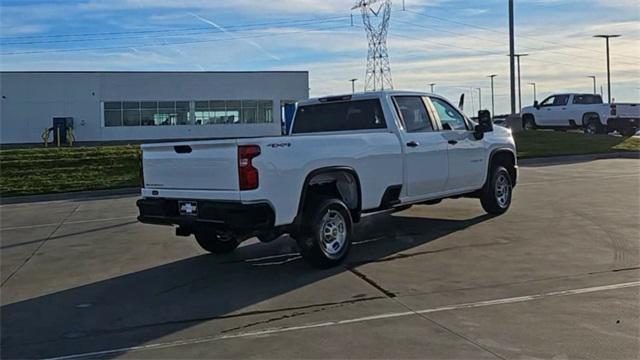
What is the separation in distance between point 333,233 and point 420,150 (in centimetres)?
210

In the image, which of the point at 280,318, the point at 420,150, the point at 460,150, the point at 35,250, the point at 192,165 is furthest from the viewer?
the point at 460,150

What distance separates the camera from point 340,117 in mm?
9562

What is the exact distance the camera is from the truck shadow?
5414mm

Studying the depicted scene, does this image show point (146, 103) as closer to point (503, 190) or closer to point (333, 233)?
point (503, 190)

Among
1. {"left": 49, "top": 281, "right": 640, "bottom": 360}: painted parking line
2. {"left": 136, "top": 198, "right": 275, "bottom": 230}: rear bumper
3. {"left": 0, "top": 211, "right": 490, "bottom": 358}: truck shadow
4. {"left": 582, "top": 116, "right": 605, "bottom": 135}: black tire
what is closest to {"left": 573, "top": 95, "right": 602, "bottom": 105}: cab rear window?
{"left": 582, "top": 116, "right": 605, "bottom": 135}: black tire

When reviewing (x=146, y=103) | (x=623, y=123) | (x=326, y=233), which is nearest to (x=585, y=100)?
(x=623, y=123)

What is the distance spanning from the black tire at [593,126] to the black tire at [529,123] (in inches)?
116

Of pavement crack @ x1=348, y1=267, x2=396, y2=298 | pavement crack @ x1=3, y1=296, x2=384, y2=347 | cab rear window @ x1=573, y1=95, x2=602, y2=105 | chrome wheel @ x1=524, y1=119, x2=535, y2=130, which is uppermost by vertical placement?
cab rear window @ x1=573, y1=95, x2=602, y2=105

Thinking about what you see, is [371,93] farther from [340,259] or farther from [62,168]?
[62,168]

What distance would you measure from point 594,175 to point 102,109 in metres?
47.2

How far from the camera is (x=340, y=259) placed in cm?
775

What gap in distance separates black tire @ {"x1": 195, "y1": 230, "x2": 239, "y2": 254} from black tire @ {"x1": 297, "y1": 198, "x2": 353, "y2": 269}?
1.51 metres

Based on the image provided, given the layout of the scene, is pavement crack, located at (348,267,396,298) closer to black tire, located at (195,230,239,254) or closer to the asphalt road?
the asphalt road

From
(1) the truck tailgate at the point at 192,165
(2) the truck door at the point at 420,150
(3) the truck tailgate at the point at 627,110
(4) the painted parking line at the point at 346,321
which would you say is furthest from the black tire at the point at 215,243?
(3) the truck tailgate at the point at 627,110
